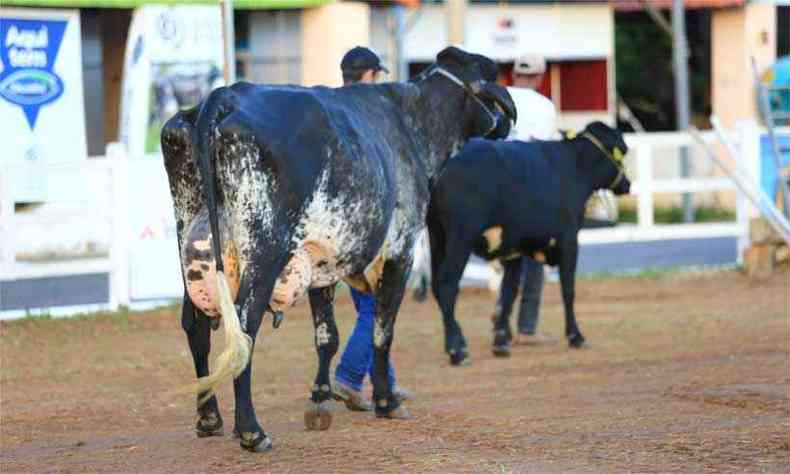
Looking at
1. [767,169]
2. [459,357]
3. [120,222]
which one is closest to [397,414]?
[459,357]

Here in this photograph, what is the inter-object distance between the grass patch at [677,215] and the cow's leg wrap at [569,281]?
39.8 ft

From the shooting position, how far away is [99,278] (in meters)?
16.8

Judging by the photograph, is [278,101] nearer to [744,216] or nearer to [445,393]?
[445,393]

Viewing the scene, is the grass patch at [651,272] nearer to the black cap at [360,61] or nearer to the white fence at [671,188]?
the white fence at [671,188]

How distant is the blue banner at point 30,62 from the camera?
15.0 meters

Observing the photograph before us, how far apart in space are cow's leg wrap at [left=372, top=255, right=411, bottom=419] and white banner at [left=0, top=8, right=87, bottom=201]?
719 cm

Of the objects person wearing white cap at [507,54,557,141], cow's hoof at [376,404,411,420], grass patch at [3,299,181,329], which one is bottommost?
grass patch at [3,299,181,329]

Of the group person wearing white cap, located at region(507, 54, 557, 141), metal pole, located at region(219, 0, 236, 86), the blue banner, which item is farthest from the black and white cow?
the blue banner

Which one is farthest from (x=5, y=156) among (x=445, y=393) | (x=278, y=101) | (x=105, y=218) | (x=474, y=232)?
(x=278, y=101)

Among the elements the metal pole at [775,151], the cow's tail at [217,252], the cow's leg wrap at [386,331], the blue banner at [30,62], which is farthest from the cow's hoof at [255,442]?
the metal pole at [775,151]

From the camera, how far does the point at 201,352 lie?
7648mm

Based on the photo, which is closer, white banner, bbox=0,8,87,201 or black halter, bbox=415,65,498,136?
black halter, bbox=415,65,498,136

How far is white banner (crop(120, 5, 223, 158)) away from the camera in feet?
60.2

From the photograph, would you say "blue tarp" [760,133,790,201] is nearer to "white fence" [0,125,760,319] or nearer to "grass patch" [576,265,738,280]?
"grass patch" [576,265,738,280]
